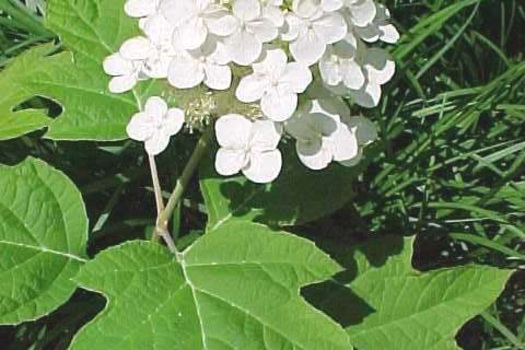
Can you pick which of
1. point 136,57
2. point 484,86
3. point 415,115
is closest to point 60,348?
point 136,57

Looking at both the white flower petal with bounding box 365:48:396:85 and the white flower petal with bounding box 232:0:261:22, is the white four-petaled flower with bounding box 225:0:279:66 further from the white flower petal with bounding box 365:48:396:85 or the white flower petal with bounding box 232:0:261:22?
the white flower petal with bounding box 365:48:396:85

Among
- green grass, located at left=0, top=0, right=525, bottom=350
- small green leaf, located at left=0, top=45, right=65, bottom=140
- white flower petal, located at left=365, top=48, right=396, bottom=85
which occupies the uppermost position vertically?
white flower petal, located at left=365, top=48, right=396, bottom=85

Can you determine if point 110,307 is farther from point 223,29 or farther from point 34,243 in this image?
point 223,29

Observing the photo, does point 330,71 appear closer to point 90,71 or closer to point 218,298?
point 218,298

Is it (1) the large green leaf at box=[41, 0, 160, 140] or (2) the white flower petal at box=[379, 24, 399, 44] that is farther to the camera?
(1) the large green leaf at box=[41, 0, 160, 140]

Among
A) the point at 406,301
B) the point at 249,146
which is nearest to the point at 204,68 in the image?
the point at 249,146

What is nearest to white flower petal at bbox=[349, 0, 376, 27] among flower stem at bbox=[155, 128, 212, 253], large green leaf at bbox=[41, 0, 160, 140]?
flower stem at bbox=[155, 128, 212, 253]
